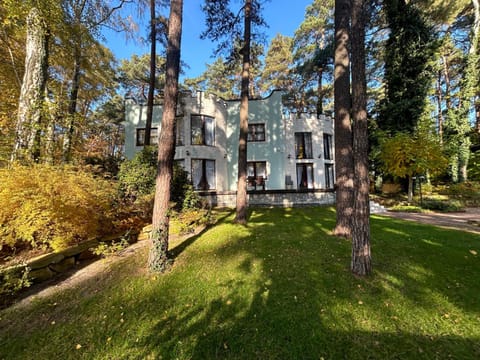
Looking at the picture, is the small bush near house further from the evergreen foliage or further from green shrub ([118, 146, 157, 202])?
green shrub ([118, 146, 157, 202])

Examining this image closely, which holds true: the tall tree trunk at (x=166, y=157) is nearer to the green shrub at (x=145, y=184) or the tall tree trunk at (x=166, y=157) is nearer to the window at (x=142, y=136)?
the green shrub at (x=145, y=184)

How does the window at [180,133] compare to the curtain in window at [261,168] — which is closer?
the window at [180,133]

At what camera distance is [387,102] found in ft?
49.8

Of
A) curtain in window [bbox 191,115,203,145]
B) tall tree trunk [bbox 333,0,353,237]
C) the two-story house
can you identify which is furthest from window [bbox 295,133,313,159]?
tall tree trunk [bbox 333,0,353,237]

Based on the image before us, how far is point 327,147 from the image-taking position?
16.9 m

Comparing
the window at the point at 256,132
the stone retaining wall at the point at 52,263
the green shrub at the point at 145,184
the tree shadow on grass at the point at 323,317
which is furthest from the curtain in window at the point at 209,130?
the tree shadow on grass at the point at 323,317

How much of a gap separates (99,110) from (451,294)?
28392 mm

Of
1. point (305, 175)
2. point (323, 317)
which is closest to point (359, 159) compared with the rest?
point (323, 317)

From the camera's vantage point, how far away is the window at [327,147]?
16.7 metres

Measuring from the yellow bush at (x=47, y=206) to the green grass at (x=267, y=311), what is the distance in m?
1.34

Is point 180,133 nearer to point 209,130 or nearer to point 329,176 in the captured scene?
point 209,130

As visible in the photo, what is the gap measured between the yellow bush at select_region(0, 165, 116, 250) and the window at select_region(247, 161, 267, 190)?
1077 centimetres

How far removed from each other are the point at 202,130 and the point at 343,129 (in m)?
10.4

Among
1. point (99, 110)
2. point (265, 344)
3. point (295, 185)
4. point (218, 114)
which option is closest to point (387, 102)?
point (295, 185)
